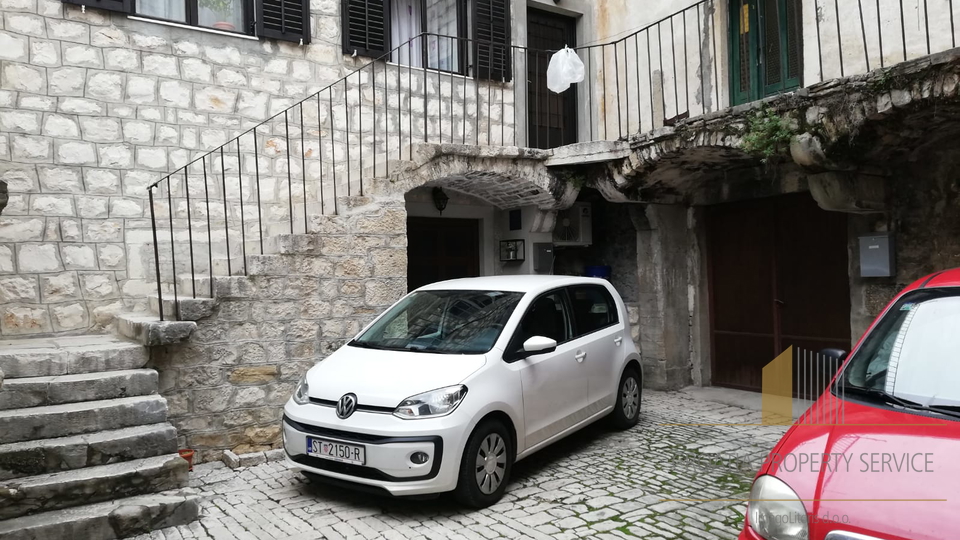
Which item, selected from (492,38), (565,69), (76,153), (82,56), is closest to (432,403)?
(76,153)

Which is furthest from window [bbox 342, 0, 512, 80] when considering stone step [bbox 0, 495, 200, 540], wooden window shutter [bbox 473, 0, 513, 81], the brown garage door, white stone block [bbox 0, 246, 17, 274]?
stone step [bbox 0, 495, 200, 540]

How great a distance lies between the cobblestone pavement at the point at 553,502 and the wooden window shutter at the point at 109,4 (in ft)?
14.1

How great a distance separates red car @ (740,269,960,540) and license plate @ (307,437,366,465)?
2369mm

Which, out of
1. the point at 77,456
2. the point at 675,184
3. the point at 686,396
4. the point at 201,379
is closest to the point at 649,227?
the point at 675,184

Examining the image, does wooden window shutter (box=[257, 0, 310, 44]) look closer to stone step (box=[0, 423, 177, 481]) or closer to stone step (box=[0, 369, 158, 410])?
stone step (box=[0, 369, 158, 410])

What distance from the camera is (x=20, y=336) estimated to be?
557 cm

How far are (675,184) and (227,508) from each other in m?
5.88

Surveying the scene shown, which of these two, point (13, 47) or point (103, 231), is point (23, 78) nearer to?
point (13, 47)

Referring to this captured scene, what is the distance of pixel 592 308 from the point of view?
226 inches

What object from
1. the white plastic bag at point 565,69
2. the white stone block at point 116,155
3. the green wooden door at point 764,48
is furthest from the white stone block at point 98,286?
the green wooden door at point 764,48

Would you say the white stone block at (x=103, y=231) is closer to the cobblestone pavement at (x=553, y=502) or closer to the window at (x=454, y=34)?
the cobblestone pavement at (x=553, y=502)

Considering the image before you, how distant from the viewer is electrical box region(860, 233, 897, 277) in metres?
5.96

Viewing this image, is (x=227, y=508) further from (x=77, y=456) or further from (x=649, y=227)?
(x=649, y=227)

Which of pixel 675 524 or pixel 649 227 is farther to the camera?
pixel 649 227
